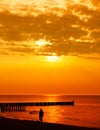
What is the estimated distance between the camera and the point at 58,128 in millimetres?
32375

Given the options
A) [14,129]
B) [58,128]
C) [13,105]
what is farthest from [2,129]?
[13,105]

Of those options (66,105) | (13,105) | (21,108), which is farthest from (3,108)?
(66,105)

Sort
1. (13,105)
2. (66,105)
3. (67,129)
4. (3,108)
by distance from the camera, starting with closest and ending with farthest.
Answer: (67,129) → (3,108) → (13,105) → (66,105)

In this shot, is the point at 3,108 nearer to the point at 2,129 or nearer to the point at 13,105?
the point at 13,105

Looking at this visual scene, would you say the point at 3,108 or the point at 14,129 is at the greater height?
the point at 3,108

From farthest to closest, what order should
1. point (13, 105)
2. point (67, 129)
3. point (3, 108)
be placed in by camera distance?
point (13, 105) → point (3, 108) → point (67, 129)

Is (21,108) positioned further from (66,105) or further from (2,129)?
(2,129)

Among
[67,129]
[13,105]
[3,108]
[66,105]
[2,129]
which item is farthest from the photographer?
[66,105]

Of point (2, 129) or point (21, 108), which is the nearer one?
point (2, 129)

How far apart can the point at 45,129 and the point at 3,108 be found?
50.7m

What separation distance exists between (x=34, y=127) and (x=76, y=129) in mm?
4090

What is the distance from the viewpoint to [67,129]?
31.9 m

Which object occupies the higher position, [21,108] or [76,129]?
[21,108]

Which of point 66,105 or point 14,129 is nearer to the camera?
point 14,129
